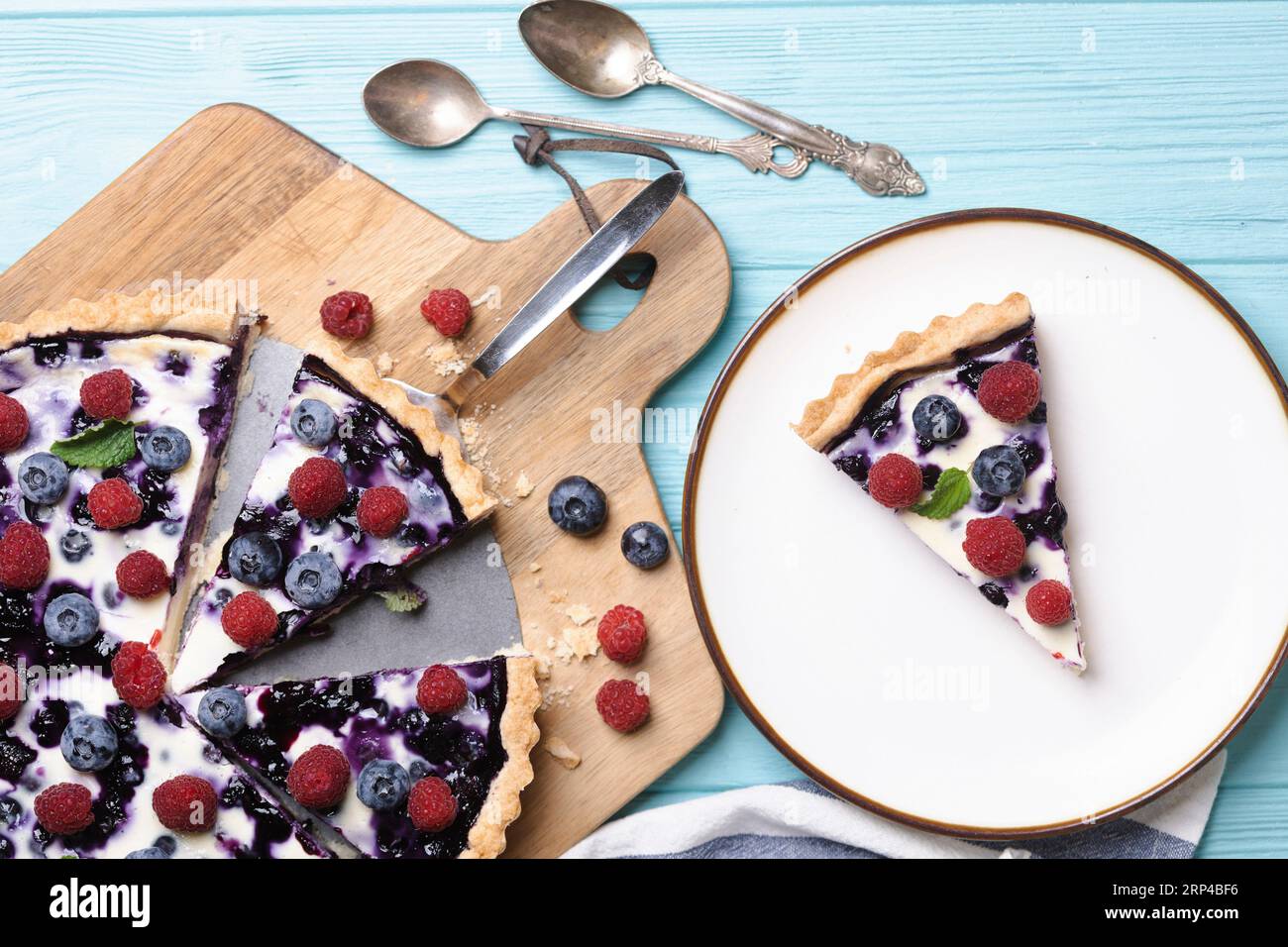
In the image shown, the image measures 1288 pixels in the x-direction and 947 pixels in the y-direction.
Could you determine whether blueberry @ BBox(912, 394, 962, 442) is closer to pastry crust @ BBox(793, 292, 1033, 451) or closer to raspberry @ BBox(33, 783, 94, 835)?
pastry crust @ BBox(793, 292, 1033, 451)

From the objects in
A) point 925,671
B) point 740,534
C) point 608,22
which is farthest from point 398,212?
point 925,671

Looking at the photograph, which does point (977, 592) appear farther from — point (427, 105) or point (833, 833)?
point (427, 105)

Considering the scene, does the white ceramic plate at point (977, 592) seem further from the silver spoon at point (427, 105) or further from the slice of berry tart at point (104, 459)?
the slice of berry tart at point (104, 459)

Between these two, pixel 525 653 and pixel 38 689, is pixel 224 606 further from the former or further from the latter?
pixel 525 653

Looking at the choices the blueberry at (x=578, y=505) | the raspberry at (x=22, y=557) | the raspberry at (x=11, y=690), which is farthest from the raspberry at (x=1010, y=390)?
the raspberry at (x=11, y=690)

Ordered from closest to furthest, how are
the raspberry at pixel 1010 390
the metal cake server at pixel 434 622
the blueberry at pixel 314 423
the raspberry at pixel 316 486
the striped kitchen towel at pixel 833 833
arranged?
the raspberry at pixel 1010 390, the raspberry at pixel 316 486, the blueberry at pixel 314 423, the striped kitchen towel at pixel 833 833, the metal cake server at pixel 434 622

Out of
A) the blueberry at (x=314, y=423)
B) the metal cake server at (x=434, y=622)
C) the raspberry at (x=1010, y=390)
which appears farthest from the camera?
the metal cake server at (x=434, y=622)

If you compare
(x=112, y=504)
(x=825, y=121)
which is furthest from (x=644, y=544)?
(x=112, y=504)
